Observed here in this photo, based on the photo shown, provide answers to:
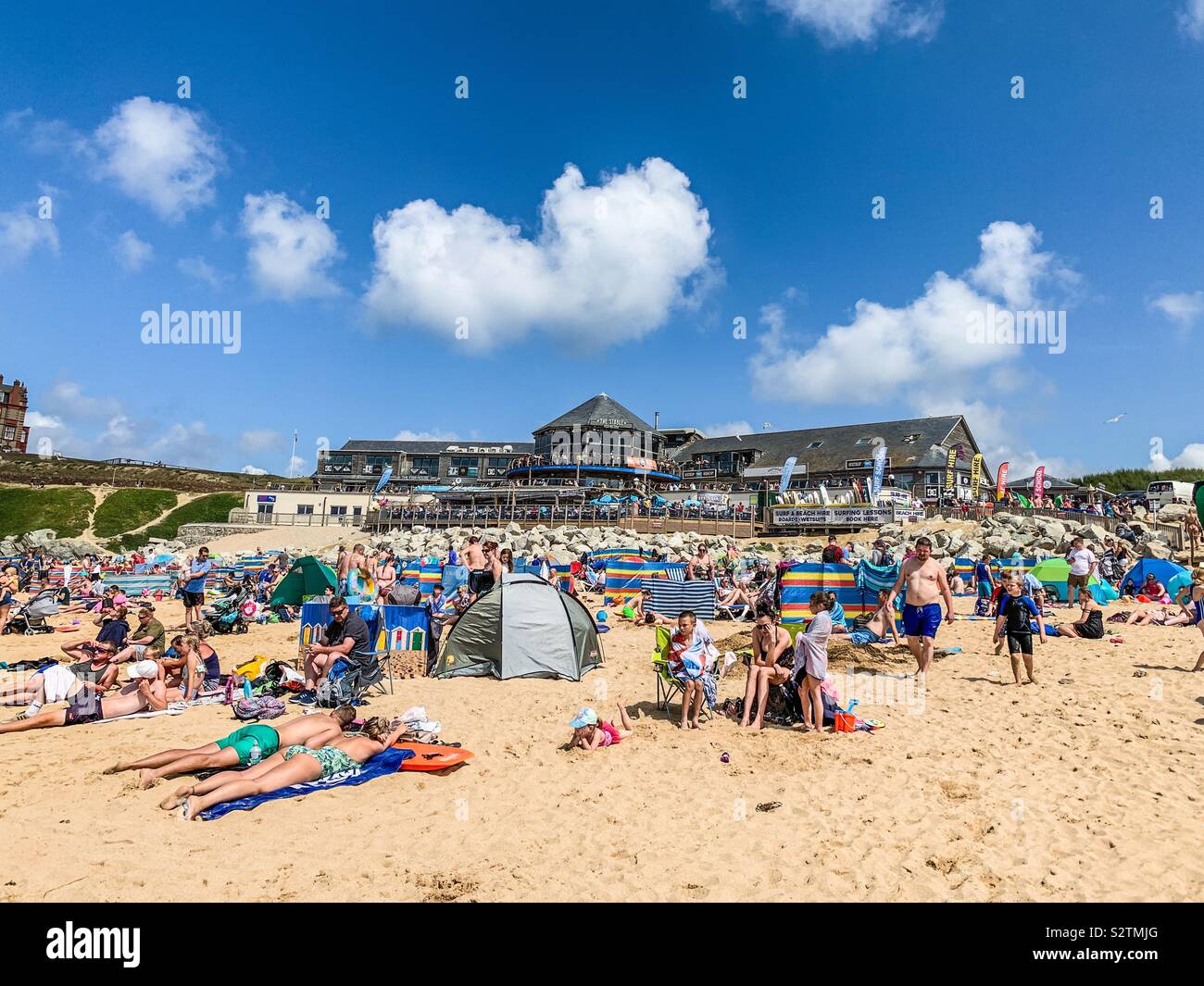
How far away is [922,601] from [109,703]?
9635mm

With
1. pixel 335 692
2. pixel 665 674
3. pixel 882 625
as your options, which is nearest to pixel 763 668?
pixel 665 674

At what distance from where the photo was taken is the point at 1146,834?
432 centimetres

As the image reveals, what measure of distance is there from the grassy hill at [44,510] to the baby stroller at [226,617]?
4292 cm

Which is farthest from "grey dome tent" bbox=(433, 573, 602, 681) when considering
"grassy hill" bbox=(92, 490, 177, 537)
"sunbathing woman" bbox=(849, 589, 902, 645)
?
"grassy hill" bbox=(92, 490, 177, 537)

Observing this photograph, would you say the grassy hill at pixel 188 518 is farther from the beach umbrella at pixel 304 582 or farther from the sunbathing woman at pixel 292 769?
the sunbathing woman at pixel 292 769

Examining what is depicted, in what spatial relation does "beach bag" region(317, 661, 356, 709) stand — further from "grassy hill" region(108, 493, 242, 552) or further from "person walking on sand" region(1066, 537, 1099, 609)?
"grassy hill" region(108, 493, 242, 552)

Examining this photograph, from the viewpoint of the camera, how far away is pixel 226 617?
1255cm

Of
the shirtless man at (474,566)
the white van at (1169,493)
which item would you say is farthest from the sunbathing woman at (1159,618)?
the white van at (1169,493)

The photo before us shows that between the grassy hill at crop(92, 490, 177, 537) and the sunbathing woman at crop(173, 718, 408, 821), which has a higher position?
the grassy hill at crop(92, 490, 177, 537)

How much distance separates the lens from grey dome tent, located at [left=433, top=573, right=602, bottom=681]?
918cm

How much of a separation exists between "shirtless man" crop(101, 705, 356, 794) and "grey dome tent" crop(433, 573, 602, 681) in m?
3.42

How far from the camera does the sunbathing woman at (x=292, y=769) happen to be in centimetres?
470
